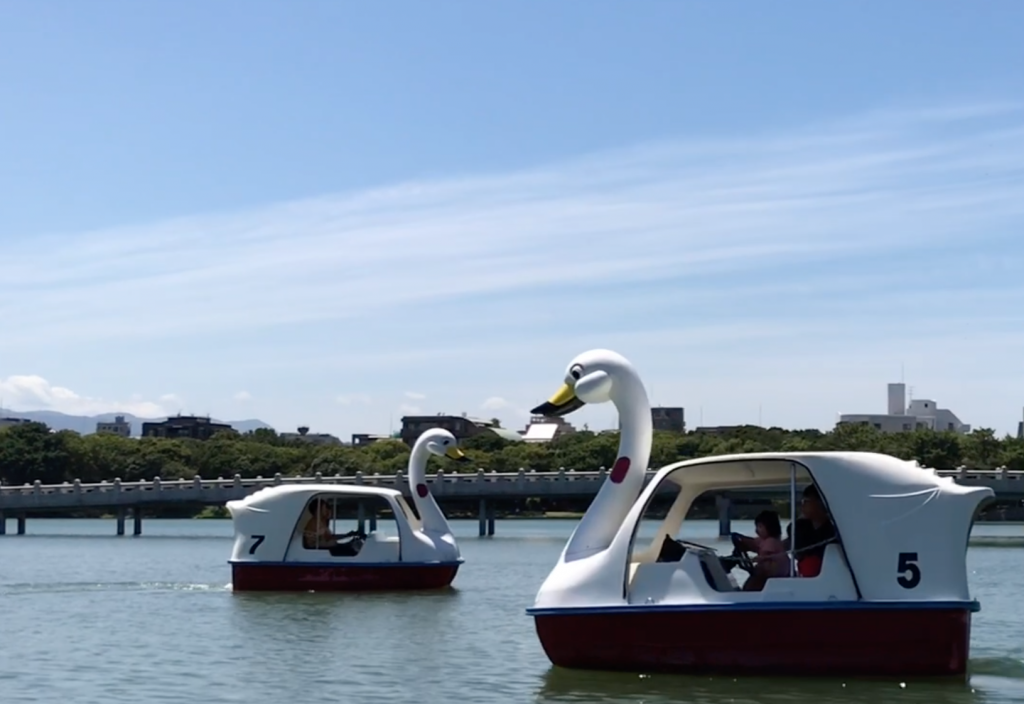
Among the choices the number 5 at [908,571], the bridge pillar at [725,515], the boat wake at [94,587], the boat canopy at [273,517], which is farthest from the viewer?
the bridge pillar at [725,515]

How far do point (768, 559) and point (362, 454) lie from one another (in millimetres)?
108826

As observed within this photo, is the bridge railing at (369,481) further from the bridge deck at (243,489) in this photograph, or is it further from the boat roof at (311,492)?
the boat roof at (311,492)

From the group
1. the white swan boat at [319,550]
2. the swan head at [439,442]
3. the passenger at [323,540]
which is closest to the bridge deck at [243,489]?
the swan head at [439,442]

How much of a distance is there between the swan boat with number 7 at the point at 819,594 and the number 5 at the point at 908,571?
1 cm

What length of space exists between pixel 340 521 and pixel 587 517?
7441 cm

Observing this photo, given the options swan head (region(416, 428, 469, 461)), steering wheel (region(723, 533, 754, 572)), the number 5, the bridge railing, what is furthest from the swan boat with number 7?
the bridge railing

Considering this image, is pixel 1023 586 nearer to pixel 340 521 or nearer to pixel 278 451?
pixel 340 521

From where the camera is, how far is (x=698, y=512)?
10456 centimetres

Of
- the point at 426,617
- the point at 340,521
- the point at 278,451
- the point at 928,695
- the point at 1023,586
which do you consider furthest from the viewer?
the point at 278,451

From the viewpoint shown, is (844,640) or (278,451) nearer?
(844,640)

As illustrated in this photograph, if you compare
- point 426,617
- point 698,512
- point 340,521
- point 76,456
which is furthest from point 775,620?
point 76,456

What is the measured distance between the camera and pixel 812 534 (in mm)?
18812

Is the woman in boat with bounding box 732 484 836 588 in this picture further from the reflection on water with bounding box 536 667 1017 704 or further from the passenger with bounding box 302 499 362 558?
the passenger with bounding box 302 499 362 558

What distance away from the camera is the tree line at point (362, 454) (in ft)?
356
